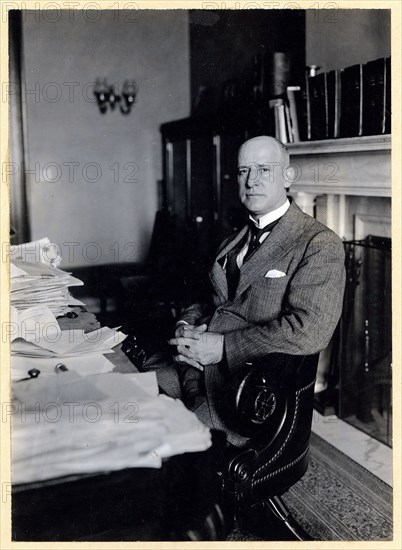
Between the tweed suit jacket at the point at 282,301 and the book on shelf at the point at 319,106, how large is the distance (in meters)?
1.09

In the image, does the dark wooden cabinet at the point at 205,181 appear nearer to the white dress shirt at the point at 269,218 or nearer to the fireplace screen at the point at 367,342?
the fireplace screen at the point at 367,342

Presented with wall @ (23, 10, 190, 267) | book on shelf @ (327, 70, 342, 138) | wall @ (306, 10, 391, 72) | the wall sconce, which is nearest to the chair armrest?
book on shelf @ (327, 70, 342, 138)

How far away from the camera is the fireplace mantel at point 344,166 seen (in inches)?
101

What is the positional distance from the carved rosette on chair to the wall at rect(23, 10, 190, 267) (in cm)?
401

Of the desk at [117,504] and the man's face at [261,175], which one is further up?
the man's face at [261,175]

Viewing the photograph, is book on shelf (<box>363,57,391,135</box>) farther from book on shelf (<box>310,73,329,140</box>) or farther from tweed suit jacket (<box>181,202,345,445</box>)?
tweed suit jacket (<box>181,202,345,445</box>)

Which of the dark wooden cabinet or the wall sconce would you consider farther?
the wall sconce

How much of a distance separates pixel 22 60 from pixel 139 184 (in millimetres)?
1563

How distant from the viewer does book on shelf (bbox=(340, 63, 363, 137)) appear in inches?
99.9

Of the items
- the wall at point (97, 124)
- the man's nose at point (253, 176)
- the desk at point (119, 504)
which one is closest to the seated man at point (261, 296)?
the man's nose at point (253, 176)

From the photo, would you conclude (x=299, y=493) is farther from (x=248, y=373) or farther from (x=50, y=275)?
(x=50, y=275)

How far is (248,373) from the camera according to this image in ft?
5.15

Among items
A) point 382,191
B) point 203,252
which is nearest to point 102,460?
point 382,191

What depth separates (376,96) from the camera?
2473mm
